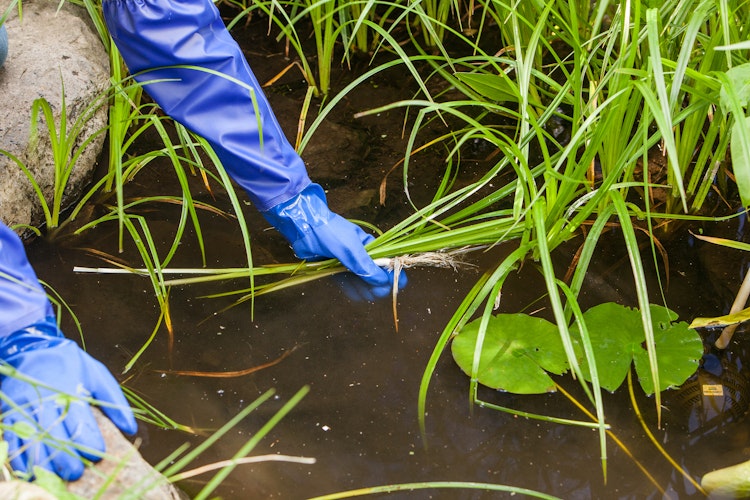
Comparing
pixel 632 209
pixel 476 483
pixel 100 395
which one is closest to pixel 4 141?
pixel 100 395

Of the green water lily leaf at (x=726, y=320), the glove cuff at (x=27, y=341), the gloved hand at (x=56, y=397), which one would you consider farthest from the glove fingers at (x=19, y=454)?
the green water lily leaf at (x=726, y=320)

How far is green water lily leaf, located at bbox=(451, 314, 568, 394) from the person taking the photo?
1476 mm

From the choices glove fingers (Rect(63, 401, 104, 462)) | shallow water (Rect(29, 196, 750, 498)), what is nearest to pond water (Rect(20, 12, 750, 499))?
shallow water (Rect(29, 196, 750, 498))

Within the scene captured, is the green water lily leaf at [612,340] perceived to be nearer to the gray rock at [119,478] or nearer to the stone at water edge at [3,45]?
the gray rock at [119,478]

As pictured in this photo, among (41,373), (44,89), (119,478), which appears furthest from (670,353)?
(44,89)

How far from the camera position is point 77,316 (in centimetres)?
164

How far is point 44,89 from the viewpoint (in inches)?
76.5

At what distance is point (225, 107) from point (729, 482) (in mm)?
1208

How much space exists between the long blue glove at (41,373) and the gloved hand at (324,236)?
0.56 meters

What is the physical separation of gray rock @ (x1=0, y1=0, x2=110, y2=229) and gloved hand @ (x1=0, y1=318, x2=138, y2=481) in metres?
0.57

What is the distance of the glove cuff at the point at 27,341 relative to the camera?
130 centimetres

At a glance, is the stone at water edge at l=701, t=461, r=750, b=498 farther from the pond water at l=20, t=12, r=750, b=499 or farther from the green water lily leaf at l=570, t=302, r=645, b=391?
the green water lily leaf at l=570, t=302, r=645, b=391

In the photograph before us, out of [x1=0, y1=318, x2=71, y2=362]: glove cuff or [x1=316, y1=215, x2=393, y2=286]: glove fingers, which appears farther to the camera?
[x1=316, y1=215, x2=393, y2=286]: glove fingers

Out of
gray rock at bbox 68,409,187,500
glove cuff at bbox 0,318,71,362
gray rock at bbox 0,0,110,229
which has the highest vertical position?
gray rock at bbox 0,0,110,229
